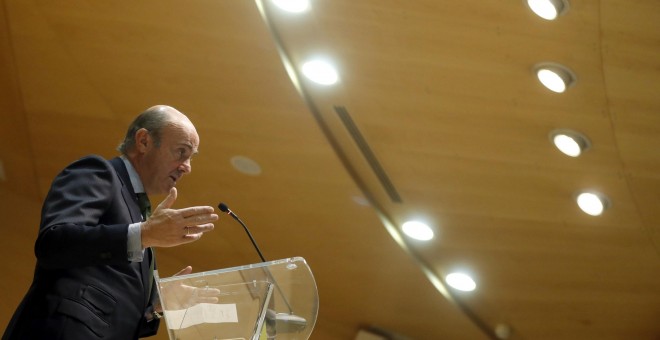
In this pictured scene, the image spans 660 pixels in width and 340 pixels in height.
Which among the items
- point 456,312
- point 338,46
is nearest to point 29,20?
point 338,46

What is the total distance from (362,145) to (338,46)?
748 mm

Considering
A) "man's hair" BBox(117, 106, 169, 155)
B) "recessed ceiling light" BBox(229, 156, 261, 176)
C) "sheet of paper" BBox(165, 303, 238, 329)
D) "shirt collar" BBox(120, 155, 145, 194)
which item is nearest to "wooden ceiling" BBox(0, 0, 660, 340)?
"recessed ceiling light" BBox(229, 156, 261, 176)

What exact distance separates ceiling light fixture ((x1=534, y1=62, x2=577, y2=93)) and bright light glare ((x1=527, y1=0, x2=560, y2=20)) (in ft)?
1.11

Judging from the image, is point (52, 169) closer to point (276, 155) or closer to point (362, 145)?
point (276, 155)

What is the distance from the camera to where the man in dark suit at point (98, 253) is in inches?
99.9

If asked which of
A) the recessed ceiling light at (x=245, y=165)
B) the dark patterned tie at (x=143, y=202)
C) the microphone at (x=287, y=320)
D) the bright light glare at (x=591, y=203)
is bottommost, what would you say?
the microphone at (x=287, y=320)

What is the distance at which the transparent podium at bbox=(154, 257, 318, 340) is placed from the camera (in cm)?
264

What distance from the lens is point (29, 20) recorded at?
5039 millimetres

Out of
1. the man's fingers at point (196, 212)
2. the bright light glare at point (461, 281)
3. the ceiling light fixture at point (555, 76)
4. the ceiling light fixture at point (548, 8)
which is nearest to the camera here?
the man's fingers at point (196, 212)

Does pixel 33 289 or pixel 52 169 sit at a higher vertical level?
pixel 52 169

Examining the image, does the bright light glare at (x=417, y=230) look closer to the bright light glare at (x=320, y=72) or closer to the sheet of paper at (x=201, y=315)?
the bright light glare at (x=320, y=72)

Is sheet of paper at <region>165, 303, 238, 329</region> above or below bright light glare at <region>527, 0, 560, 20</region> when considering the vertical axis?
below

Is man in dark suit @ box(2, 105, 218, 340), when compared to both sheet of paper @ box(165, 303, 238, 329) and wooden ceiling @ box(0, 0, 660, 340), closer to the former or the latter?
sheet of paper @ box(165, 303, 238, 329)

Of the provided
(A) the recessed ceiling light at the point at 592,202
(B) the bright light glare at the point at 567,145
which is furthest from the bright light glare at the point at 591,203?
(B) the bright light glare at the point at 567,145
